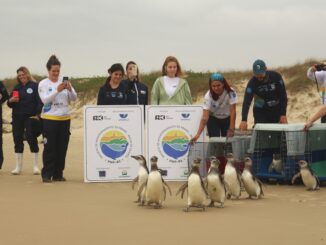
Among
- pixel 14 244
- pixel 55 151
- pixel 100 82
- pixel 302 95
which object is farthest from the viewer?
pixel 100 82

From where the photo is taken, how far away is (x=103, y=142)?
460 inches

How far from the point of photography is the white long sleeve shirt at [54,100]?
11.4 meters

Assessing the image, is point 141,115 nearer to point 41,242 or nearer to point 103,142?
point 103,142

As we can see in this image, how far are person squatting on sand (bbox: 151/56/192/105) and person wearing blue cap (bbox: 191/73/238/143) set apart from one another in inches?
26.8

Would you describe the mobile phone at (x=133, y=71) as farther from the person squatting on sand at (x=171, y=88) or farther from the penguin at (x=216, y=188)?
the penguin at (x=216, y=188)

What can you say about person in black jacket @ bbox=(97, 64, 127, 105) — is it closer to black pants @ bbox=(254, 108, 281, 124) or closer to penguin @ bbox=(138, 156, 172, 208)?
black pants @ bbox=(254, 108, 281, 124)

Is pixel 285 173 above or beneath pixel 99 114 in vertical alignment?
beneath

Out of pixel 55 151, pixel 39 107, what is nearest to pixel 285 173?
pixel 55 151

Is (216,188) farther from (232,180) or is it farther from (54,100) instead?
(54,100)

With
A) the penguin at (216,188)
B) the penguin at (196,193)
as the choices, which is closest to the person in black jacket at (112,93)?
the penguin at (216,188)

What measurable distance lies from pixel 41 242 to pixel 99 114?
17.9ft

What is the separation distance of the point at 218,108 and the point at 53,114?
2773mm

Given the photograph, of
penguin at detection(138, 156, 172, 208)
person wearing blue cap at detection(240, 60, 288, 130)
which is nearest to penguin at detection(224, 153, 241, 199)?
penguin at detection(138, 156, 172, 208)

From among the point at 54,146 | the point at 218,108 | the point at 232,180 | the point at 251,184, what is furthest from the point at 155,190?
the point at 54,146
